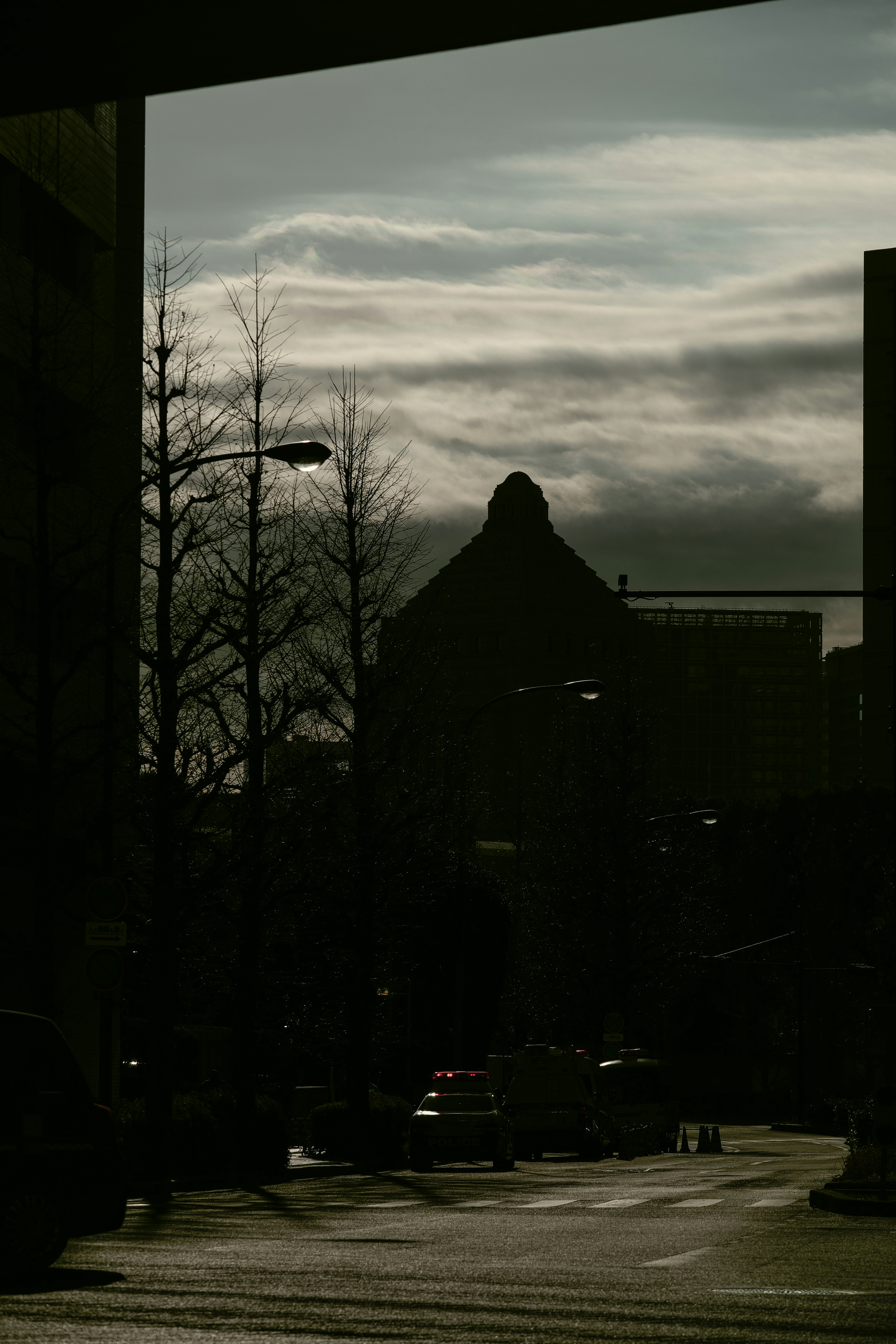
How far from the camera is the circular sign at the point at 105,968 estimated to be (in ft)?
75.4

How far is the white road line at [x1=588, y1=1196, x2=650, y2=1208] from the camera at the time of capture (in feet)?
68.3

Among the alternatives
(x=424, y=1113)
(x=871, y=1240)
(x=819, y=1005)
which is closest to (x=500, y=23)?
(x=871, y=1240)

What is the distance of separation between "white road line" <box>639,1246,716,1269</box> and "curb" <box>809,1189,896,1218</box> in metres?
5.33

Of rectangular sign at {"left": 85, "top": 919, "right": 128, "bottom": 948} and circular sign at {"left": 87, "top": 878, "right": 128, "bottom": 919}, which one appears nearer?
rectangular sign at {"left": 85, "top": 919, "right": 128, "bottom": 948}

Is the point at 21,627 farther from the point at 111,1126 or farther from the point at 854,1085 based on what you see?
the point at 854,1085

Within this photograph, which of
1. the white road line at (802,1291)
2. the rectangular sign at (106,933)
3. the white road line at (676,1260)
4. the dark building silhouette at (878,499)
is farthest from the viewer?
the dark building silhouette at (878,499)

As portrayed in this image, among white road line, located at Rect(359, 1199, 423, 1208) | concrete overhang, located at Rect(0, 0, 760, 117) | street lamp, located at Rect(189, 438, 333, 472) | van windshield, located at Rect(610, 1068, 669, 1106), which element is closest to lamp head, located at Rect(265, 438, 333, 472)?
street lamp, located at Rect(189, 438, 333, 472)

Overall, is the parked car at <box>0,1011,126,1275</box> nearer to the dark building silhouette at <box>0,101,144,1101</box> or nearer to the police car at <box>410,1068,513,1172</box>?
the dark building silhouette at <box>0,101,144,1101</box>

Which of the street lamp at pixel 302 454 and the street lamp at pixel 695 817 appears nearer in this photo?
the street lamp at pixel 302 454

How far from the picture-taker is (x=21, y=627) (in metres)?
29.9

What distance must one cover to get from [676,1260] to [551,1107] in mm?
24010

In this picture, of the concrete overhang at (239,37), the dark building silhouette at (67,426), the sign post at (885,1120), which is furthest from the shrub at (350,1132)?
the concrete overhang at (239,37)

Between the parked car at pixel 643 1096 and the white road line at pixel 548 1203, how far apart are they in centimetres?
2503

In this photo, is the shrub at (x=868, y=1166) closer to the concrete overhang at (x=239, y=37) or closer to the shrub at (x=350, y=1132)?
the shrub at (x=350, y=1132)
